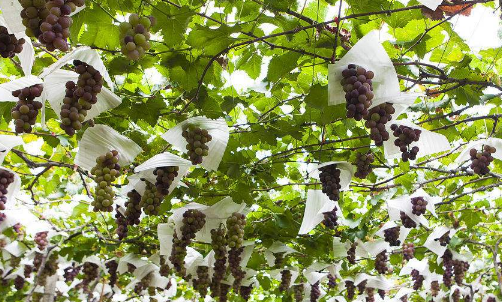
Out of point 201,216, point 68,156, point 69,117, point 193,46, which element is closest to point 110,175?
point 69,117

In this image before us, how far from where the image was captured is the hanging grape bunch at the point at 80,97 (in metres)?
1.50

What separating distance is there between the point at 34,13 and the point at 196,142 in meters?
1.11

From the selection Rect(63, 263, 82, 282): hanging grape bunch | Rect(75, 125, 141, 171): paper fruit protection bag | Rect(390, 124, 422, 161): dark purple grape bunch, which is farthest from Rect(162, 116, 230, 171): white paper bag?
Rect(63, 263, 82, 282): hanging grape bunch

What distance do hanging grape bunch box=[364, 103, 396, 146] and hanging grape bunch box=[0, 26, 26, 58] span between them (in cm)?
125

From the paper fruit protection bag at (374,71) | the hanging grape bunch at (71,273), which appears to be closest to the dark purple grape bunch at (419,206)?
the paper fruit protection bag at (374,71)

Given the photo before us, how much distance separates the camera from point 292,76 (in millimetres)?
2436

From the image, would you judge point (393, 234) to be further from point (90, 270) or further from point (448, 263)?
point (90, 270)

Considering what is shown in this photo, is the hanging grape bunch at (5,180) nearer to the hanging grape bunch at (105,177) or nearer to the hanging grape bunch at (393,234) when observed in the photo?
the hanging grape bunch at (105,177)

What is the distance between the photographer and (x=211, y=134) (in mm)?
2227

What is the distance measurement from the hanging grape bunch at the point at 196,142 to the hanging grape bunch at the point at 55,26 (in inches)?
42.4

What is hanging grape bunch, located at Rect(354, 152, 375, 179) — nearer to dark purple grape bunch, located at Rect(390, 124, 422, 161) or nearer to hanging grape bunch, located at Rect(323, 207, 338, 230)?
hanging grape bunch, located at Rect(323, 207, 338, 230)

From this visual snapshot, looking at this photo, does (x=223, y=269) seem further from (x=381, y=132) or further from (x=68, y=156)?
(x=381, y=132)

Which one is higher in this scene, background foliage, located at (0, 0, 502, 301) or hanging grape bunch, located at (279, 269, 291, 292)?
background foliage, located at (0, 0, 502, 301)

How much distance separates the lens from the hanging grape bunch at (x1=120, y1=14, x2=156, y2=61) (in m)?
1.35
